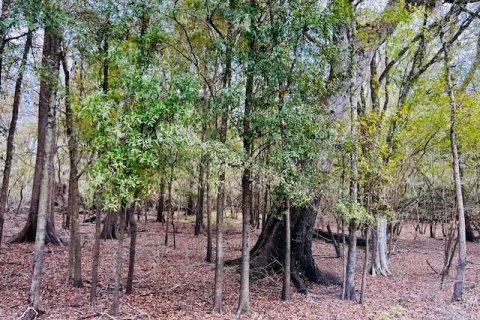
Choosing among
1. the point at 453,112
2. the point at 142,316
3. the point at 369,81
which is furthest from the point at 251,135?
the point at 369,81

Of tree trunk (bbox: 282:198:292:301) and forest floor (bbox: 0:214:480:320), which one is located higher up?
tree trunk (bbox: 282:198:292:301)

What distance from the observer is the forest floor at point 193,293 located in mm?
7199

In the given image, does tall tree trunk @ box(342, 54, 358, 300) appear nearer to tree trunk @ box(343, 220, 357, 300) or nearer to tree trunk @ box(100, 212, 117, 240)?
tree trunk @ box(343, 220, 357, 300)

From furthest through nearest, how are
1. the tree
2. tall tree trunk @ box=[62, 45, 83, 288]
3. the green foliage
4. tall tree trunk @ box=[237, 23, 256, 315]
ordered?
the green foliage < tall tree trunk @ box=[62, 45, 83, 288] < tall tree trunk @ box=[237, 23, 256, 315] < the tree

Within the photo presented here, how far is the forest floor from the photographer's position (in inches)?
283

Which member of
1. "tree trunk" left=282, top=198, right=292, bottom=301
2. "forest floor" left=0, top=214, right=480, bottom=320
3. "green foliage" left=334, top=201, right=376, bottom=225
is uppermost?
"green foliage" left=334, top=201, right=376, bottom=225

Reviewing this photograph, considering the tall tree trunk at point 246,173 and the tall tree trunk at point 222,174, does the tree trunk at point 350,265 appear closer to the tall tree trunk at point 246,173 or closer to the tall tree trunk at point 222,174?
the tall tree trunk at point 246,173

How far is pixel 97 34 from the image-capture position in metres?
7.01

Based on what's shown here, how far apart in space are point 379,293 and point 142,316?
630 centimetres

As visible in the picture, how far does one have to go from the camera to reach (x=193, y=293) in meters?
8.77

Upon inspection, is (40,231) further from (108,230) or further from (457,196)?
(108,230)

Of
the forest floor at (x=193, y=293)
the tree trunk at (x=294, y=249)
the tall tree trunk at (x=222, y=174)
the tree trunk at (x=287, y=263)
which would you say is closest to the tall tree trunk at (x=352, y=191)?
the forest floor at (x=193, y=293)

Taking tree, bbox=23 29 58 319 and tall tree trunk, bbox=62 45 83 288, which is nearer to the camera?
tree, bbox=23 29 58 319

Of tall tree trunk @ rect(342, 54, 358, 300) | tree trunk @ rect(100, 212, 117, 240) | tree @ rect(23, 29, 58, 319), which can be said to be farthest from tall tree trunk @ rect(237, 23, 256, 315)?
tree trunk @ rect(100, 212, 117, 240)
